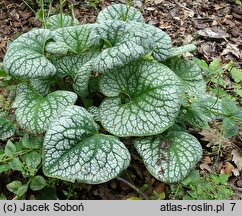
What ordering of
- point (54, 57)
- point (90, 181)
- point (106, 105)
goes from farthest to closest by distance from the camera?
point (54, 57)
point (106, 105)
point (90, 181)

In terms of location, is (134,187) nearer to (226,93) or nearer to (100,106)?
(100,106)

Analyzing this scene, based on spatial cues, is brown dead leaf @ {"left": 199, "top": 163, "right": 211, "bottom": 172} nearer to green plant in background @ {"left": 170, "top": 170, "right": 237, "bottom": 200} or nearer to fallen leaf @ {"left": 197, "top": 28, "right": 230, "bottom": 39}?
green plant in background @ {"left": 170, "top": 170, "right": 237, "bottom": 200}

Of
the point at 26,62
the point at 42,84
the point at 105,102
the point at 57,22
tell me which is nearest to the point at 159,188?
the point at 105,102

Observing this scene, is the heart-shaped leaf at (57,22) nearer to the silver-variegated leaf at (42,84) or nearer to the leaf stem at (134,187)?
the silver-variegated leaf at (42,84)

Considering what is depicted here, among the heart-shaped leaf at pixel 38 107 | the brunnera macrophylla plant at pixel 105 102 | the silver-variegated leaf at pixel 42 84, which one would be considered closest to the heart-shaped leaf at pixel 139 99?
the brunnera macrophylla plant at pixel 105 102

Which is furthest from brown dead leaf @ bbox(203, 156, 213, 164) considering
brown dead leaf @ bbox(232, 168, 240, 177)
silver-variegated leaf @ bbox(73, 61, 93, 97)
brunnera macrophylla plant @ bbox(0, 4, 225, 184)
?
silver-variegated leaf @ bbox(73, 61, 93, 97)
